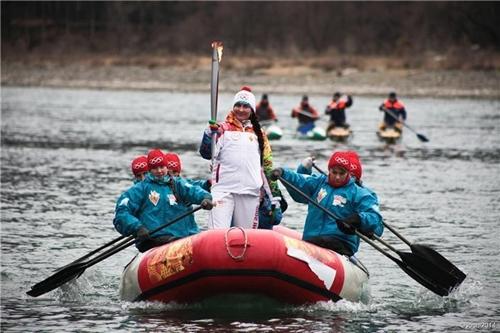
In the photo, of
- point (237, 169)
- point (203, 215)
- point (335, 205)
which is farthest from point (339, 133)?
point (237, 169)

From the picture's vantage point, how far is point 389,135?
3484 cm

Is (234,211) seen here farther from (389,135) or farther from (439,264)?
(389,135)

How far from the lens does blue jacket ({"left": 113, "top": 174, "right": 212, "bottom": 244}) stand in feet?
41.6

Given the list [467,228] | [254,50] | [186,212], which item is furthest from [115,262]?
[254,50]

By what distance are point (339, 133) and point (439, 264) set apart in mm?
21613

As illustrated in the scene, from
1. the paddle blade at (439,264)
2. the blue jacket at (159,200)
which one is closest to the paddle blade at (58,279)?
the blue jacket at (159,200)

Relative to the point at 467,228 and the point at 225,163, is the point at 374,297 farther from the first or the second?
the point at 467,228

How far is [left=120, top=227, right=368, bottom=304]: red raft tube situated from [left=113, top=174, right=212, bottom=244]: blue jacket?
1.78 feet

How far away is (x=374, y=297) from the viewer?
13633 millimetres

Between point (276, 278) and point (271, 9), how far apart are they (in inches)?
2771

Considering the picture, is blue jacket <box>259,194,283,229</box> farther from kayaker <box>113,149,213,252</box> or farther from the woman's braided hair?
kayaker <box>113,149,213,252</box>

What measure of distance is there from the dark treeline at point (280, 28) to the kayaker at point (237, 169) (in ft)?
198

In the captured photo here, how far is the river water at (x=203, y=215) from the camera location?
1211 cm

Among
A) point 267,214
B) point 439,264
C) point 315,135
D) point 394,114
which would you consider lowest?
point 439,264
